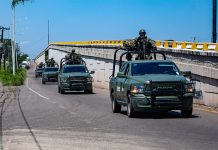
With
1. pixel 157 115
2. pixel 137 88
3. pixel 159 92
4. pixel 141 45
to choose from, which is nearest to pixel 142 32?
pixel 141 45

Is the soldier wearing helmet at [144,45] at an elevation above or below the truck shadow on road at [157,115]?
above

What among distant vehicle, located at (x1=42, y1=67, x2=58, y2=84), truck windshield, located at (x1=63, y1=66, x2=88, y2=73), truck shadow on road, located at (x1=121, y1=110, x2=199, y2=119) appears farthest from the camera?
distant vehicle, located at (x1=42, y1=67, x2=58, y2=84)

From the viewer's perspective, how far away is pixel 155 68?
18531mm

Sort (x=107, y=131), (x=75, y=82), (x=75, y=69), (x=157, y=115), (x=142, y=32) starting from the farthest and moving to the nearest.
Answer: (x=75, y=69)
(x=75, y=82)
(x=142, y=32)
(x=157, y=115)
(x=107, y=131)

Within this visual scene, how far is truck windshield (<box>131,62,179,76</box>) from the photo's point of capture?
1839 cm

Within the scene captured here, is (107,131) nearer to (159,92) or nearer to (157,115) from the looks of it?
(159,92)

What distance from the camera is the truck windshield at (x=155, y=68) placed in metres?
18.4

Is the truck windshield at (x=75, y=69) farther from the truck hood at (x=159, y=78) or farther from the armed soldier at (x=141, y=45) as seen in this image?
the truck hood at (x=159, y=78)

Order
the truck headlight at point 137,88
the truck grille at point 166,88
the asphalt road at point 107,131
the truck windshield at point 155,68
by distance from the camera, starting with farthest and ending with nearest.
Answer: the truck windshield at point 155,68
the truck headlight at point 137,88
the truck grille at point 166,88
the asphalt road at point 107,131

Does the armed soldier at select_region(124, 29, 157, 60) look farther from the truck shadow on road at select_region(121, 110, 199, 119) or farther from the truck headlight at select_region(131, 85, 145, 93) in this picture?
the truck headlight at select_region(131, 85, 145, 93)

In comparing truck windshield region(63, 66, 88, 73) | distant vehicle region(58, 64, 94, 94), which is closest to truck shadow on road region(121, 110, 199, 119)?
distant vehicle region(58, 64, 94, 94)

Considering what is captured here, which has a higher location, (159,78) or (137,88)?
(159,78)

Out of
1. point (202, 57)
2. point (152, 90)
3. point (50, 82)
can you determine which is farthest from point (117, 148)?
point (50, 82)

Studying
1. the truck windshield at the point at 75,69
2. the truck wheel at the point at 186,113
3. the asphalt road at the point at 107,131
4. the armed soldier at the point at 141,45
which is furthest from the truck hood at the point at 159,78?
the truck windshield at the point at 75,69
